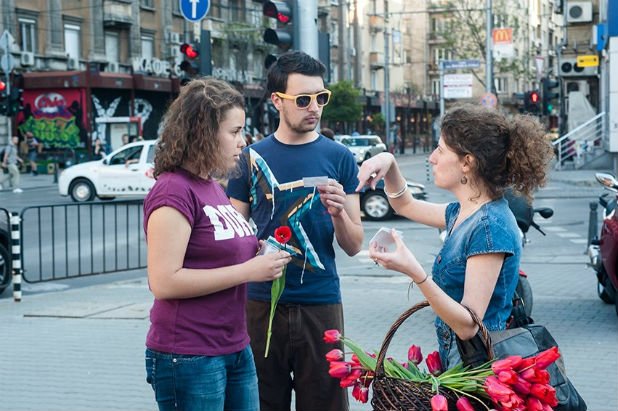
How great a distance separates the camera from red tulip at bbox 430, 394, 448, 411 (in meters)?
2.92

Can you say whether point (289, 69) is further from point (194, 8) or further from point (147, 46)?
point (147, 46)

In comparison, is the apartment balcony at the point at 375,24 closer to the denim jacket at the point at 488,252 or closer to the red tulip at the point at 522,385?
the denim jacket at the point at 488,252

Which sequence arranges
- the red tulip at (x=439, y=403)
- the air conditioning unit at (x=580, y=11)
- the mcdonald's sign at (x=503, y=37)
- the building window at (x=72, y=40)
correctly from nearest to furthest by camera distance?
the red tulip at (x=439, y=403) < the building window at (x=72, y=40) < the mcdonald's sign at (x=503, y=37) < the air conditioning unit at (x=580, y=11)

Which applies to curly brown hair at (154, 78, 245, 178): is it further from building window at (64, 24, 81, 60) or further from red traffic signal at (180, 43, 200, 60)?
building window at (64, 24, 81, 60)

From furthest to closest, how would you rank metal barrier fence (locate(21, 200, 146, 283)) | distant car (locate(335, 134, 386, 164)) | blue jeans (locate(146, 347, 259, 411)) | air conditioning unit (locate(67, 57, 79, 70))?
1. distant car (locate(335, 134, 386, 164))
2. air conditioning unit (locate(67, 57, 79, 70))
3. metal barrier fence (locate(21, 200, 146, 283))
4. blue jeans (locate(146, 347, 259, 411))

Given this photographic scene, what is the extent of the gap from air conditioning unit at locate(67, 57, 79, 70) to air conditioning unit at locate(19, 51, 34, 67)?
2495 millimetres

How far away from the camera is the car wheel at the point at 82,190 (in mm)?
25125

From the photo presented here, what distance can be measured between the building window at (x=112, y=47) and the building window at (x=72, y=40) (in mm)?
1920

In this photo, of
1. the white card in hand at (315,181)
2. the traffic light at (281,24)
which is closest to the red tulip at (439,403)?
the white card in hand at (315,181)

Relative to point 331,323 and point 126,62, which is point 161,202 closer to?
point 331,323

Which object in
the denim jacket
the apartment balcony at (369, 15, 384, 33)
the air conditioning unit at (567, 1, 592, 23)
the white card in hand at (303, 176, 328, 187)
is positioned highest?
the apartment balcony at (369, 15, 384, 33)

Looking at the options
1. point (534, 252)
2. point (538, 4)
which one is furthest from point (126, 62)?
point (538, 4)

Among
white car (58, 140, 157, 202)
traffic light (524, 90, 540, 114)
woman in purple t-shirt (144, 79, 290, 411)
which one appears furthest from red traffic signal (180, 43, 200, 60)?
traffic light (524, 90, 540, 114)

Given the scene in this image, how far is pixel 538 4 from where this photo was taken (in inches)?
3816
